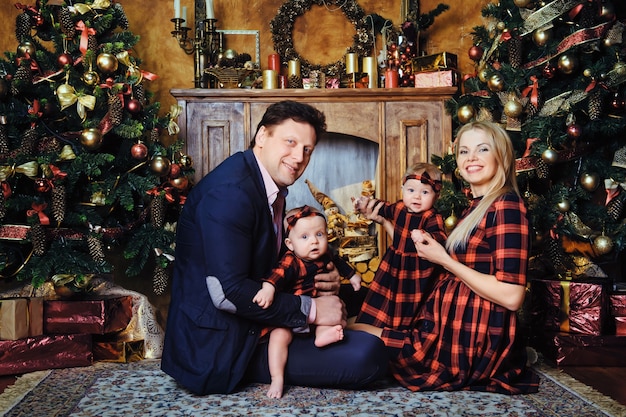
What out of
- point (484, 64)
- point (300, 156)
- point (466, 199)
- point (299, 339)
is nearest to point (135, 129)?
point (300, 156)

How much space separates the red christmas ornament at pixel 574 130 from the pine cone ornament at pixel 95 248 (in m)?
2.39

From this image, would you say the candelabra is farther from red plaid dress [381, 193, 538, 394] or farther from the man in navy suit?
red plaid dress [381, 193, 538, 394]

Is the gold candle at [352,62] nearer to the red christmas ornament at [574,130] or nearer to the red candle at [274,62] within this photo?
the red candle at [274,62]

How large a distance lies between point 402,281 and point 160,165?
4.62 ft

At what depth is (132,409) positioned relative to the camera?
228cm

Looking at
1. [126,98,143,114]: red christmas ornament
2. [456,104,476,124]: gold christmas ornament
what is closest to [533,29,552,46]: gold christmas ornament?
[456,104,476,124]: gold christmas ornament

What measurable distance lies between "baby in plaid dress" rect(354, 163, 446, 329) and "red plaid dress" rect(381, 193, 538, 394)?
0.24 metres

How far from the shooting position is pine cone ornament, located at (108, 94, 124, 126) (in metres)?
3.34

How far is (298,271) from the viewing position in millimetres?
Result: 2582

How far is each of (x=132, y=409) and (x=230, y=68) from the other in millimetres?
2615

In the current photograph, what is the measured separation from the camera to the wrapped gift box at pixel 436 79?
4297mm

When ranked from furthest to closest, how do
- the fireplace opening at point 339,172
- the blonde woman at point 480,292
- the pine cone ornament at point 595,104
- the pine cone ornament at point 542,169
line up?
1. the fireplace opening at point 339,172
2. the pine cone ornament at point 542,169
3. the pine cone ornament at point 595,104
4. the blonde woman at point 480,292

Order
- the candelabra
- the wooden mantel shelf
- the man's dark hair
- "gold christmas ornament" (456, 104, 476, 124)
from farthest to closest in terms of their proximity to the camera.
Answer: the candelabra, the wooden mantel shelf, "gold christmas ornament" (456, 104, 476, 124), the man's dark hair

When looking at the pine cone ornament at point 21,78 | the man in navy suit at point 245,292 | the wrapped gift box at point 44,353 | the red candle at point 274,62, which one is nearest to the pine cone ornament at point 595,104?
the man in navy suit at point 245,292
